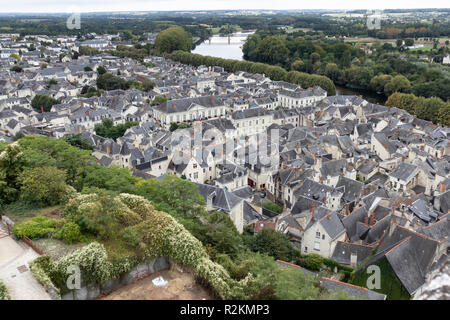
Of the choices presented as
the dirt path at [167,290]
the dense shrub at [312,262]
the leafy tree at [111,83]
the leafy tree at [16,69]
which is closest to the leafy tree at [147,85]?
the leafy tree at [111,83]

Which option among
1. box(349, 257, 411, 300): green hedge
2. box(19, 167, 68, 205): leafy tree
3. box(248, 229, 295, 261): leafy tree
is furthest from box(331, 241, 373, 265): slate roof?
box(19, 167, 68, 205): leafy tree

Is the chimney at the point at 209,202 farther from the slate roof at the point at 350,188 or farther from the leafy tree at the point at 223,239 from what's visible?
the slate roof at the point at 350,188

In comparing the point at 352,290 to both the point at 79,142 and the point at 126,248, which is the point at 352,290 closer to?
the point at 126,248

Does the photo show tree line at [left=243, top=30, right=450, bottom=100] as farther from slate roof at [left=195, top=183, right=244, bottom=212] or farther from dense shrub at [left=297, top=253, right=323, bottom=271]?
dense shrub at [left=297, top=253, right=323, bottom=271]

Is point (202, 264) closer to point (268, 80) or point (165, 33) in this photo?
point (268, 80)

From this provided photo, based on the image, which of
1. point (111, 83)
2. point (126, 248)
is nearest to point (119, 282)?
point (126, 248)

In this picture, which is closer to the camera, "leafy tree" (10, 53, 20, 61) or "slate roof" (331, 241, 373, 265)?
"slate roof" (331, 241, 373, 265)
